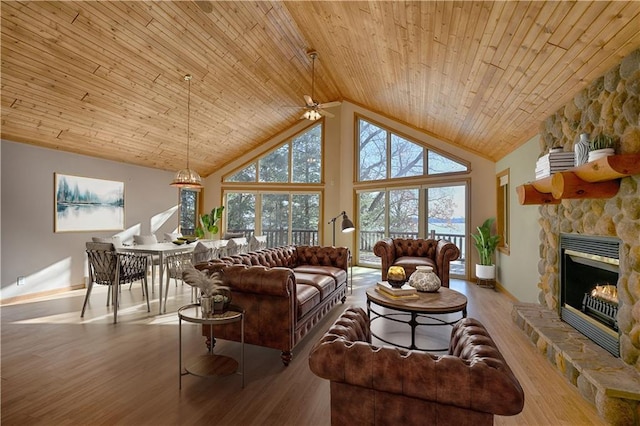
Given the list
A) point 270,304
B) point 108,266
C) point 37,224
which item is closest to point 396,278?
point 270,304

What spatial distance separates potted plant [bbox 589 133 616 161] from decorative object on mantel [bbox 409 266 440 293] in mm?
1649

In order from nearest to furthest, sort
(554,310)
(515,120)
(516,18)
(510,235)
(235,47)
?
(516,18), (554,310), (515,120), (235,47), (510,235)

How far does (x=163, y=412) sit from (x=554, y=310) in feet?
12.6

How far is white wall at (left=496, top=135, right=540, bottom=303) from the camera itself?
13.6 feet

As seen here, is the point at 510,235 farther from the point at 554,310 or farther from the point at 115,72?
the point at 115,72

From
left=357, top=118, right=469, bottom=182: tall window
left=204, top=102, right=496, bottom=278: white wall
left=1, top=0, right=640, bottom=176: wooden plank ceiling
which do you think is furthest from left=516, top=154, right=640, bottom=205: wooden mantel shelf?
left=204, top=102, right=496, bottom=278: white wall

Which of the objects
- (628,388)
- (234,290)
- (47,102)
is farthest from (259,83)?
(628,388)

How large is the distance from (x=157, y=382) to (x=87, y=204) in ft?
15.9

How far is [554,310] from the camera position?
3.38 meters

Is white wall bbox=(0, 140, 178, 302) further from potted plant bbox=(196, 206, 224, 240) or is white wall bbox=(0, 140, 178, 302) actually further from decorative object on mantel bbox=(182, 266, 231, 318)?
decorative object on mantel bbox=(182, 266, 231, 318)

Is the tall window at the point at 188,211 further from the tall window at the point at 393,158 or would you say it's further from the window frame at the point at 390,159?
the tall window at the point at 393,158

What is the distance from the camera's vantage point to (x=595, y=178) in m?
2.29

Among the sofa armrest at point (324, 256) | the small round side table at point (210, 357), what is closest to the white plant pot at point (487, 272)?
the sofa armrest at point (324, 256)

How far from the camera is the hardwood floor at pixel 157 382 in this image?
2045mm
